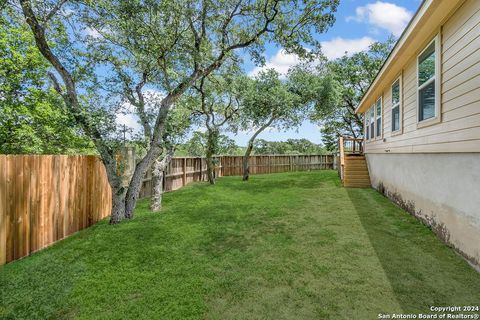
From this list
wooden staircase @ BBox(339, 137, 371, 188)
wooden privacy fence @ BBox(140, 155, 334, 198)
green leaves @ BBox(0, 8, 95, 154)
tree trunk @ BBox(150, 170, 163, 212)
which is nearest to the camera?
tree trunk @ BBox(150, 170, 163, 212)

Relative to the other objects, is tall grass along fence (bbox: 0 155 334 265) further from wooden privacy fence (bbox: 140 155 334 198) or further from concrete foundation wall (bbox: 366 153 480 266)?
concrete foundation wall (bbox: 366 153 480 266)

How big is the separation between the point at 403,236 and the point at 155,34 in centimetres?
613

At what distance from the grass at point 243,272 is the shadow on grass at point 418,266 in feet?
0.04

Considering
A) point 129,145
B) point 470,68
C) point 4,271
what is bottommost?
point 4,271

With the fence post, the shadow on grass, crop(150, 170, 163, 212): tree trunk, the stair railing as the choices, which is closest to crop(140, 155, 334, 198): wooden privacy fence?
the fence post

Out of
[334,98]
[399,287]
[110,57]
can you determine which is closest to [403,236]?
[399,287]

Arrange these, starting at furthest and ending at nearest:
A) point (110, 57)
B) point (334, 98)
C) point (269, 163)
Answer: point (269, 163) < point (334, 98) < point (110, 57)

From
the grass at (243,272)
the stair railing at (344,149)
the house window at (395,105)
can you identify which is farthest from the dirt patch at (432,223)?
the stair railing at (344,149)

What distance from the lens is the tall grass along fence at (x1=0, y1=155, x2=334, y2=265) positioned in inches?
132

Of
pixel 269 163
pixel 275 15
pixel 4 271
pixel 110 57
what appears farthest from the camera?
pixel 269 163

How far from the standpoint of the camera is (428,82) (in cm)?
467

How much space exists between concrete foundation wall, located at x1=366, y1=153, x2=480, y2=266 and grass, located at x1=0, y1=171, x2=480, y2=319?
0.25 meters

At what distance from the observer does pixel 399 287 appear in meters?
2.69

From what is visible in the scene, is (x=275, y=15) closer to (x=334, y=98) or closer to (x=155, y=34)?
(x=155, y=34)
